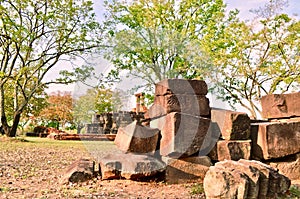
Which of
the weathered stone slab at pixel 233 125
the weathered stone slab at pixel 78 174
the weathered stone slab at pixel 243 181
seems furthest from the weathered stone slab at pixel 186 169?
the weathered stone slab at pixel 78 174

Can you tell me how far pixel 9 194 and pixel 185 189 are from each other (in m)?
2.90

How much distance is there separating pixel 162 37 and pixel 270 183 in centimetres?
1925

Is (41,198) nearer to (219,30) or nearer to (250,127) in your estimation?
(250,127)

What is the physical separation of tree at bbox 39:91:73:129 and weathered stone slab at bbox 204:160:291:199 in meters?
29.9

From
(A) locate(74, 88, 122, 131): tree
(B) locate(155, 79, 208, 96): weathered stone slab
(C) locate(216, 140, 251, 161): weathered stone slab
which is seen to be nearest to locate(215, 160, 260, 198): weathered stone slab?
(C) locate(216, 140, 251, 161): weathered stone slab

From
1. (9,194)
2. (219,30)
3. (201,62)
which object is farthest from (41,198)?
(219,30)

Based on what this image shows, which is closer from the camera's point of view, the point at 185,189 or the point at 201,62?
the point at 185,189

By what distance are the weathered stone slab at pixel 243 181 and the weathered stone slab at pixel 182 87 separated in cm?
205

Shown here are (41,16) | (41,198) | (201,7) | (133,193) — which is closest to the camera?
(41,198)

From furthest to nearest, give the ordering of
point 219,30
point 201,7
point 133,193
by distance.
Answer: point 201,7 → point 219,30 → point 133,193

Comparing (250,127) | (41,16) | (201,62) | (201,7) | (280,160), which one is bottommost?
(280,160)

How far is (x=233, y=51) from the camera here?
66.2 ft

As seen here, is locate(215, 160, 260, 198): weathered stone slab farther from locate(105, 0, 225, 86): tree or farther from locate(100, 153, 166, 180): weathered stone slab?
locate(105, 0, 225, 86): tree

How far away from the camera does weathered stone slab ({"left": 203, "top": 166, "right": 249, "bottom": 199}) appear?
4.58 metres
